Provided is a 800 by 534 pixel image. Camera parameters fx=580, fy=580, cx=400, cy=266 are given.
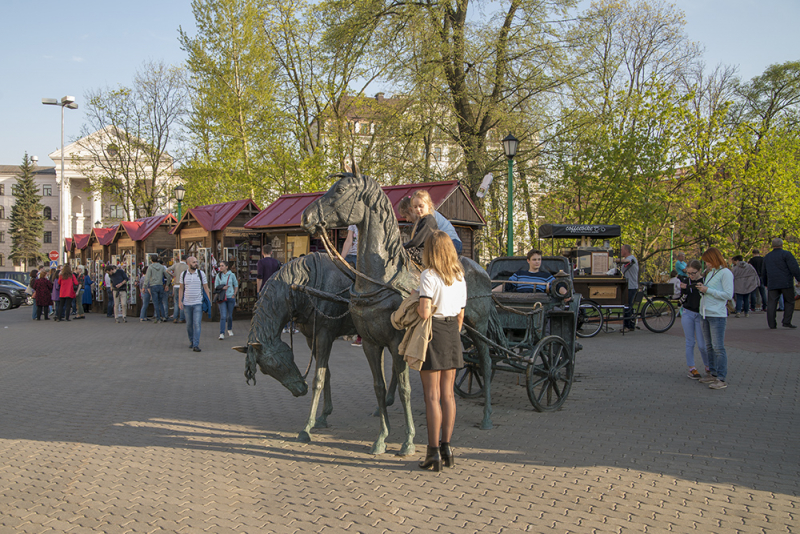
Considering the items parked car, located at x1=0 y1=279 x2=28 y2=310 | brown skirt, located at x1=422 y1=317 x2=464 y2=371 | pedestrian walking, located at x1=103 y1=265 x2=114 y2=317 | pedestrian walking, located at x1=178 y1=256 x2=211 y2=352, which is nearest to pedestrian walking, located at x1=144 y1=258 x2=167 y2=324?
pedestrian walking, located at x1=103 y1=265 x2=114 y2=317

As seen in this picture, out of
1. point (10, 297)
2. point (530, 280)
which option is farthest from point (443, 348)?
point (10, 297)

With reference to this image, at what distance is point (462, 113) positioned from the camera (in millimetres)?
20812

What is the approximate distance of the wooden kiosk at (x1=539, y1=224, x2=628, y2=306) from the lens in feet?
46.1

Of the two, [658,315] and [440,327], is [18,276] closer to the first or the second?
[658,315]

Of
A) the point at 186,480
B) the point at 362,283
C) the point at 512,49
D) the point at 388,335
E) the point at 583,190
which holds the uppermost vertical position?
the point at 512,49

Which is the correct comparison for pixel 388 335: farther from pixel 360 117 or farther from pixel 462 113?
pixel 360 117

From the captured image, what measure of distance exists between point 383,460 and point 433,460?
53 cm

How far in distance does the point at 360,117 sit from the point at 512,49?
23.4ft

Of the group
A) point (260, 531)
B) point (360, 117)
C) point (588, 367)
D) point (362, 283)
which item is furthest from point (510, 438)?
point (360, 117)

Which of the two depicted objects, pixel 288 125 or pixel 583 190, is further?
pixel 288 125

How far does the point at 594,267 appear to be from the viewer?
49.4ft

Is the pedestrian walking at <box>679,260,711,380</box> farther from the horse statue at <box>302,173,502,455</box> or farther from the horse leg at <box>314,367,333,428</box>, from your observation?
the horse leg at <box>314,367,333,428</box>

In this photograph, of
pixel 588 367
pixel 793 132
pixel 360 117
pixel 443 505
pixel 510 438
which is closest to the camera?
pixel 443 505

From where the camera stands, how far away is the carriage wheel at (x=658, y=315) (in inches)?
564
